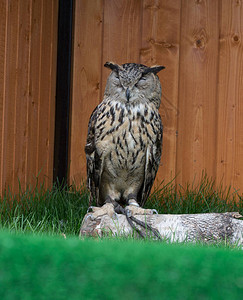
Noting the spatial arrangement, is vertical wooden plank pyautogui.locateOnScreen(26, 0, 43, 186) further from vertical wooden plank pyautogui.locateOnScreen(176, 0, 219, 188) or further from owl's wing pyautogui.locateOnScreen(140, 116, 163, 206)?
vertical wooden plank pyautogui.locateOnScreen(176, 0, 219, 188)

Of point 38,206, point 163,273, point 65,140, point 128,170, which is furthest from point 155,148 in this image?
point 163,273

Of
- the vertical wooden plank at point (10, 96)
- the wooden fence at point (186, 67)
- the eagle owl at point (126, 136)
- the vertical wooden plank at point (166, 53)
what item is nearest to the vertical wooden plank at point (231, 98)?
the wooden fence at point (186, 67)

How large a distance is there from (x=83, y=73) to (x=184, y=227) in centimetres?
187

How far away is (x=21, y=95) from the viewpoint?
9.99 feet

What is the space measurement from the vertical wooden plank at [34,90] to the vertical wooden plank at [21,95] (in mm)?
55

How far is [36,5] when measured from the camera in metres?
3.22

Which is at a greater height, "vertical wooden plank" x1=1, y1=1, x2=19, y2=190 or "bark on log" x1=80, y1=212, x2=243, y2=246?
"vertical wooden plank" x1=1, y1=1, x2=19, y2=190

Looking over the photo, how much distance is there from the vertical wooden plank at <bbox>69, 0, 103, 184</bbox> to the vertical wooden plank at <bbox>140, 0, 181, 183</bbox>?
0.38 meters

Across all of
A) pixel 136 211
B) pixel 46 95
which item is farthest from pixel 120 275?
pixel 46 95

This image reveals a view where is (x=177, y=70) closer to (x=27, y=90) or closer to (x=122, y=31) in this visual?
(x=122, y=31)

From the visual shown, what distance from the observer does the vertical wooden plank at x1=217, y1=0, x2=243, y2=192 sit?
3.51m

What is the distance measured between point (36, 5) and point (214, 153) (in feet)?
5.75

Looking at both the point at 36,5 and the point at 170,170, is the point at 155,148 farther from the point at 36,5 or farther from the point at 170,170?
the point at 36,5


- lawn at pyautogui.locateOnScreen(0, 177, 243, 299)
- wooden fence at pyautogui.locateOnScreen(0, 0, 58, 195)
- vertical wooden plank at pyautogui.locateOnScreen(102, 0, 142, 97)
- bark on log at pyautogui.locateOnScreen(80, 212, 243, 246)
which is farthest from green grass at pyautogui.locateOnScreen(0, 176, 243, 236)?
lawn at pyautogui.locateOnScreen(0, 177, 243, 299)
